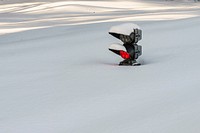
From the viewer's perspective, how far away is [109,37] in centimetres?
554

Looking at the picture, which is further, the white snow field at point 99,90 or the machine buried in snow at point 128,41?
the machine buried in snow at point 128,41

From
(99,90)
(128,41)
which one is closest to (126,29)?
(128,41)

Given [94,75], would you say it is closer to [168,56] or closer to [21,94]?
[21,94]

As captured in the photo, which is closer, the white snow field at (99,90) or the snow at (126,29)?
the white snow field at (99,90)

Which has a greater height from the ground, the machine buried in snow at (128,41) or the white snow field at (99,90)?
the machine buried in snow at (128,41)

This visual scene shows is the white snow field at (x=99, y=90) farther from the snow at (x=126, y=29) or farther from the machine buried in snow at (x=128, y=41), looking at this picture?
the snow at (x=126, y=29)

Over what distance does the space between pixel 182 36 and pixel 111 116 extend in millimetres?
3246

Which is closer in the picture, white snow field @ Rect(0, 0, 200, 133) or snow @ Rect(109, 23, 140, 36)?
white snow field @ Rect(0, 0, 200, 133)

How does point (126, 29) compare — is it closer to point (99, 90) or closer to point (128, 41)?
point (128, 41)

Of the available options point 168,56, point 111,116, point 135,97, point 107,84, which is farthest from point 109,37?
point 111,116

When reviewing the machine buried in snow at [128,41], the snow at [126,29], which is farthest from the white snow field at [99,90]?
the snow at [126,29]

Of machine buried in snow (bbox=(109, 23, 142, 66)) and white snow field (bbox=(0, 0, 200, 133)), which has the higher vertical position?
machine buried in snow (bbox=(109, 23, 142, 66))

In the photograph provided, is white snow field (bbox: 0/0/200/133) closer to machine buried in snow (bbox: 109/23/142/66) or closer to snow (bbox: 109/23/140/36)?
machine buried in snow (bbox: 109/23/142/66)

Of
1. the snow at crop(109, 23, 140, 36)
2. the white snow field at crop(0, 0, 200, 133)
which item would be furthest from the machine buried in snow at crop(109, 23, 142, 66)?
the white snow field at crop(0, 0, 200, 133)
